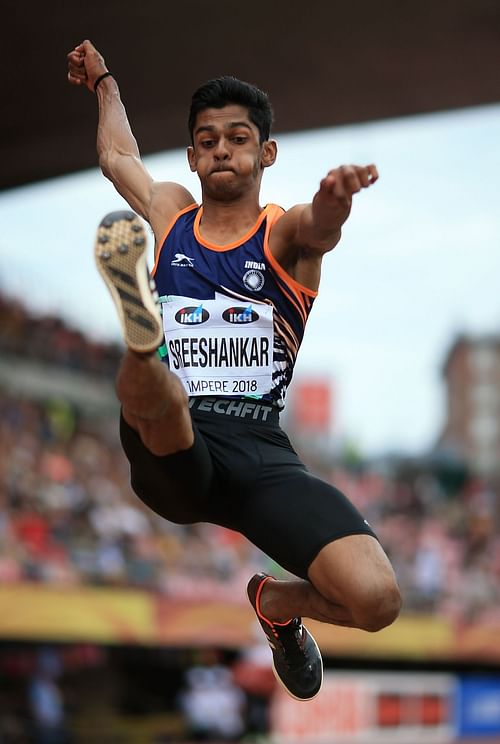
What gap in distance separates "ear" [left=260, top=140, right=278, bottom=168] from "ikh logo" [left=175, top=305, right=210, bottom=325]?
76cm

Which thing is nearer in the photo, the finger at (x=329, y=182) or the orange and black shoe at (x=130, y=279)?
the orange and black shoe at (x=130, y=279)

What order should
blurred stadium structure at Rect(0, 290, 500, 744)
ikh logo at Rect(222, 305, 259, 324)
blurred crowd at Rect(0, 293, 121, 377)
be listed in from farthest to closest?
blurred crowd at Rect(0, 293, 121, 377) → blurred stadium structure at Rect(0, 290, 500, 744) → ikh logo at Rect(222, 305, 259, 324)

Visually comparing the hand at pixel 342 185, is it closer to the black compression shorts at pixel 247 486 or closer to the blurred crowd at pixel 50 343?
the black compression shorts at pixel 247 486

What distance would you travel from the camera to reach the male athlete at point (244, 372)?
4.73m

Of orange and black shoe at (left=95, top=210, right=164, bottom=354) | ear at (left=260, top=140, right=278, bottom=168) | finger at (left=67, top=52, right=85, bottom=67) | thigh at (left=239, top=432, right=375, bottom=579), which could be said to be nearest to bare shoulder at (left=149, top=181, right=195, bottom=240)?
ear at (left=260, top=140, right=278, bottom=168)

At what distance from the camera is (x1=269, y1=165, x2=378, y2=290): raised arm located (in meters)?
4.66

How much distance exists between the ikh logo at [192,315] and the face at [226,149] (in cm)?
53

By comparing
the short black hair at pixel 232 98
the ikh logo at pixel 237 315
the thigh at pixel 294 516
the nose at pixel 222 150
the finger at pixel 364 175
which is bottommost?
the thigh at pixel 294 516

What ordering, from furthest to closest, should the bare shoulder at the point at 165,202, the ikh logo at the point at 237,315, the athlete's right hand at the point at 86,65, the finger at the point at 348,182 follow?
the athlete's right hand at the point at 86,65
the bare shoulder at the point at 165,202
the ikh logo at the point at 237,315
the finger at the point at 348,182

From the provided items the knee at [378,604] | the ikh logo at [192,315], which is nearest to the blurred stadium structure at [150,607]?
the ikh logo at [192,315]

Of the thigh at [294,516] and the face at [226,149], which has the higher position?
the face at [226,149]

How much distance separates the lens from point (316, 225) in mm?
4855

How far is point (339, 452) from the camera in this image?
26.0 metres

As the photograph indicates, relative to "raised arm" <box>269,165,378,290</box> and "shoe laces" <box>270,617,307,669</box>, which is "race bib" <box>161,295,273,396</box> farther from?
"shoe laces" <box>270,617,307,669</box>
